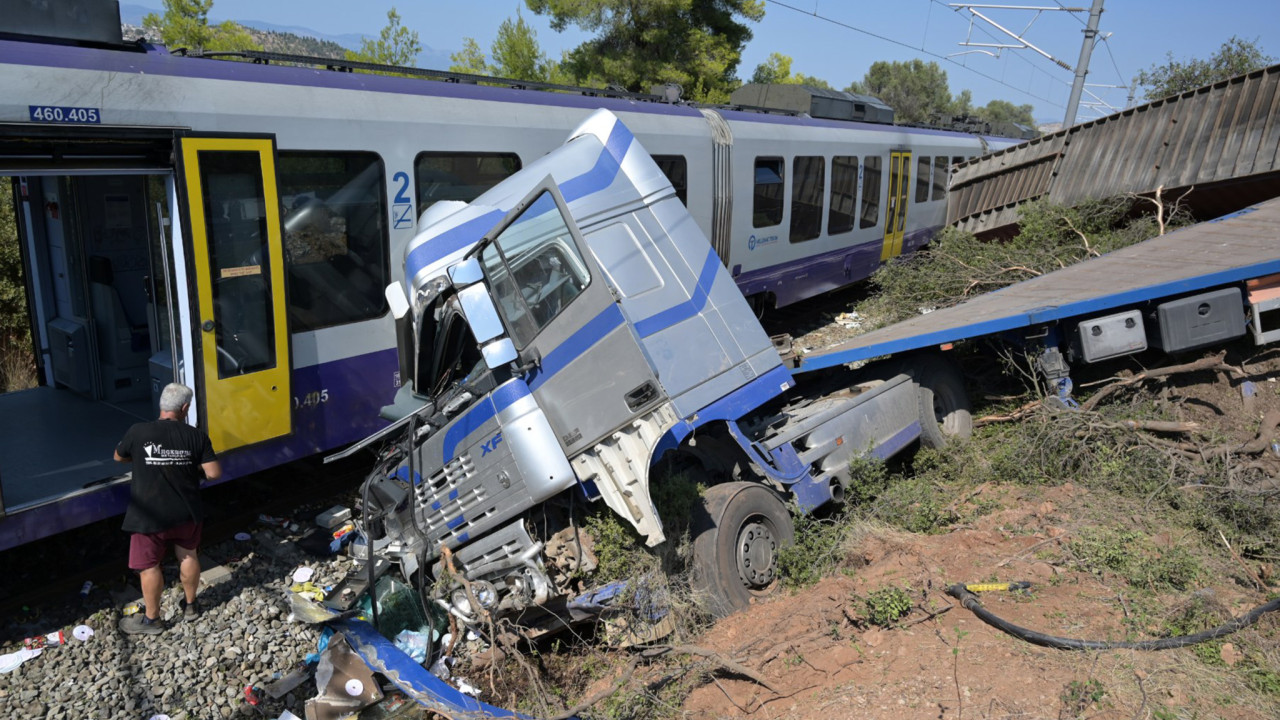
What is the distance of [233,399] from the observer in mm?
5793

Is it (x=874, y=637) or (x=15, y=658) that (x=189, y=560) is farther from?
(x=874, y=637)

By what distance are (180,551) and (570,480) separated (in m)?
2.69

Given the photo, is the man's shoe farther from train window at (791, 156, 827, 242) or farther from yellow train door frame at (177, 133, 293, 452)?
train window at (791, 156, 827, 242)

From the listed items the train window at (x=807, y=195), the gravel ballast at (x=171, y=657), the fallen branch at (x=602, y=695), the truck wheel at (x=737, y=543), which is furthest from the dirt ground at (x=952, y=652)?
the train window at (x=807, y=195)

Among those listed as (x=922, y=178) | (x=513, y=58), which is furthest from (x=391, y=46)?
(x=922, y=178)

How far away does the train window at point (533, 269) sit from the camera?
4.75 m

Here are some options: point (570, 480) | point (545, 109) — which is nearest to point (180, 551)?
point (570, 480)

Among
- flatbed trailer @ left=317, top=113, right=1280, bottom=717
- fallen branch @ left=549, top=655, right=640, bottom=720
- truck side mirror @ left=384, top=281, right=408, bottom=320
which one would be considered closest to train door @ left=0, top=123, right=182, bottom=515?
truck side mirror @ left=384, top=281, right=408, bottom=320

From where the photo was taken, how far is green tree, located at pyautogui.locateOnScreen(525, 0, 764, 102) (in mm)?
21672

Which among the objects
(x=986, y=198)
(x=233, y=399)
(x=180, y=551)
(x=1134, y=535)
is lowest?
(x=1134, y=535)

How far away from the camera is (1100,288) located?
23.6 ft

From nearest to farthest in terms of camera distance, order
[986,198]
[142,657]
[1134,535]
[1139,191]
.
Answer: [142,657] < [1134,535] < [1139,191] < [986,198]

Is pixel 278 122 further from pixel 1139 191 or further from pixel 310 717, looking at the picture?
pixel 1139 191

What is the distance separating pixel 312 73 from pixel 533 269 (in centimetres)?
292
